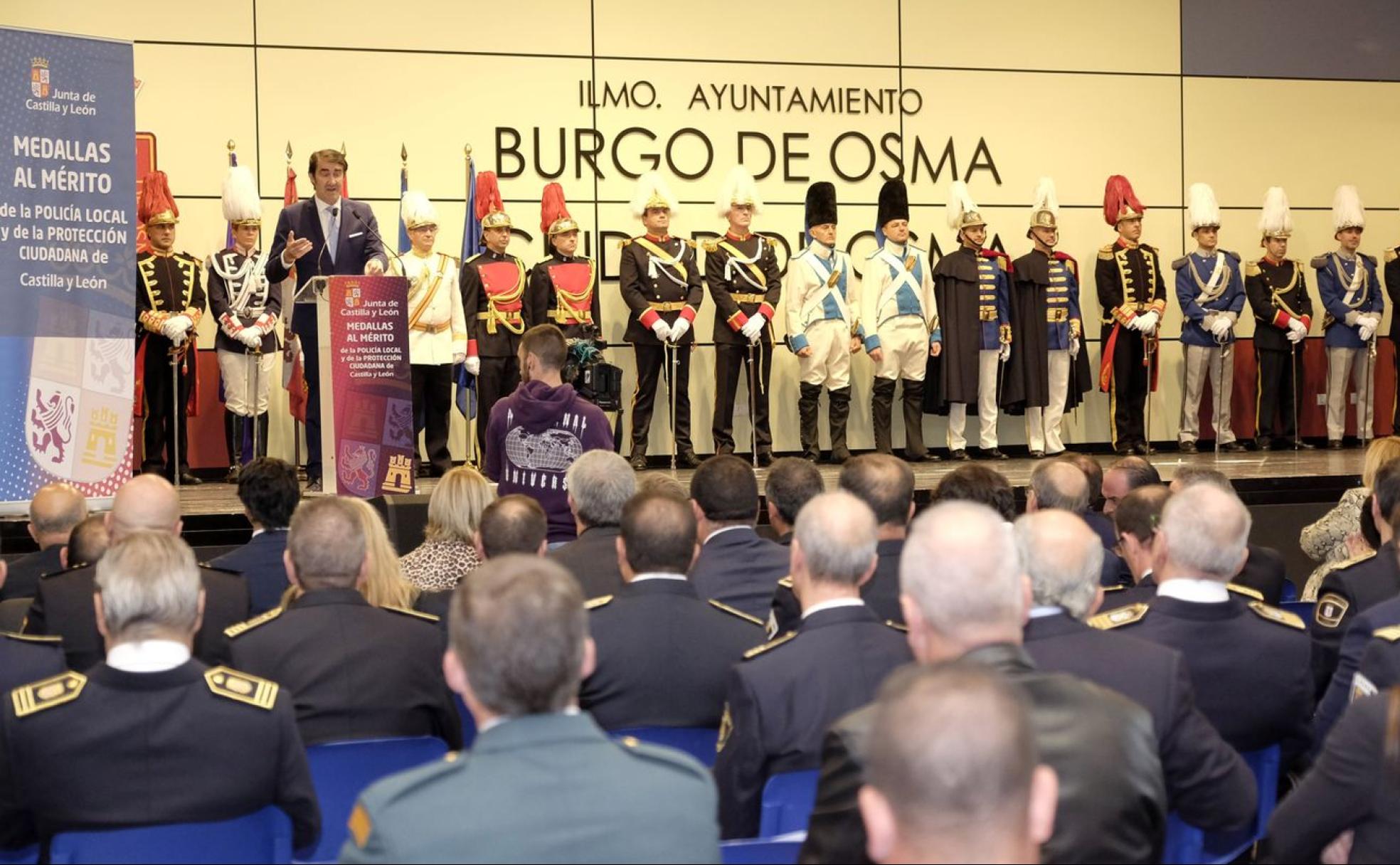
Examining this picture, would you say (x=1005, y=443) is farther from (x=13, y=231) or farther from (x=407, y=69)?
(x=13, y=231)

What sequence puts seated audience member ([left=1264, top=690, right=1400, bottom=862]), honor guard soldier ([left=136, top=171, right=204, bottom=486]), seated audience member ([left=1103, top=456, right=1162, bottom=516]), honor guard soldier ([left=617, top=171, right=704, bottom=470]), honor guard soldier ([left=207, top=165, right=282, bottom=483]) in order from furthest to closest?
honor guard soldier ([left=617, top=171, right=704, bottom=470]), honor guard soldier ([left=207, top=165, right=282, bottom=483]), honor guard soldier ([left=136, top=171, right=204, bottom=486]), seated audience member ([left=1103, top=456, right=1162, bottom=516]), seated audience member ([left=1264, top=690, right=1400, bottom=862])

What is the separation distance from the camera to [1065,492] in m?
4.36

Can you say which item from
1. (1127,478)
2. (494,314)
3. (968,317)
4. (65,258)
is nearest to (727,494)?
(1127,478)

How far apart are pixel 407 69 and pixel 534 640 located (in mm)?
9272

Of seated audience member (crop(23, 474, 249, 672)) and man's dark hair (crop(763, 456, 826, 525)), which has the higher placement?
man's dark hair (crop(763, 456, 826, 525))

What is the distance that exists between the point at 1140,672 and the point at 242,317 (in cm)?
780

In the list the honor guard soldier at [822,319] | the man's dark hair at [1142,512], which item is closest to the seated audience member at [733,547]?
the man's dark hair at [1142,512]

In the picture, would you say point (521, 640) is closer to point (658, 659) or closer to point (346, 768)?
point (346, 768)

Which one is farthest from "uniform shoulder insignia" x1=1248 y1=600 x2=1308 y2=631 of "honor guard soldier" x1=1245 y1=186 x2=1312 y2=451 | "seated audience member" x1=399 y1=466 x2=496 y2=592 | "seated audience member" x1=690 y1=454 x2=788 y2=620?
"honor guard soldier" x1=1245 y1=186 x2=1312 y2=451

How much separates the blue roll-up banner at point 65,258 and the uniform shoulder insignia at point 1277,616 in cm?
446

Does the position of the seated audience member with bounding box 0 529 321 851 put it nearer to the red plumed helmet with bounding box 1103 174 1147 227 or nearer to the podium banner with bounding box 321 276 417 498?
the podium banner with bounding box 321 276 417 498

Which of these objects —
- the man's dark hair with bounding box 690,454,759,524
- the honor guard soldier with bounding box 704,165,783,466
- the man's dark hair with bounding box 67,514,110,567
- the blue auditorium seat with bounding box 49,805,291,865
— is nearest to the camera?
the blue auditorium seat with bounding box 49,805,291,865

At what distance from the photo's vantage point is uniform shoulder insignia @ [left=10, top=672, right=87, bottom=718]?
2486 mm

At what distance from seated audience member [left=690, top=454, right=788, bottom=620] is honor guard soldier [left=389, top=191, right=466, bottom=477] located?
5379 mm
